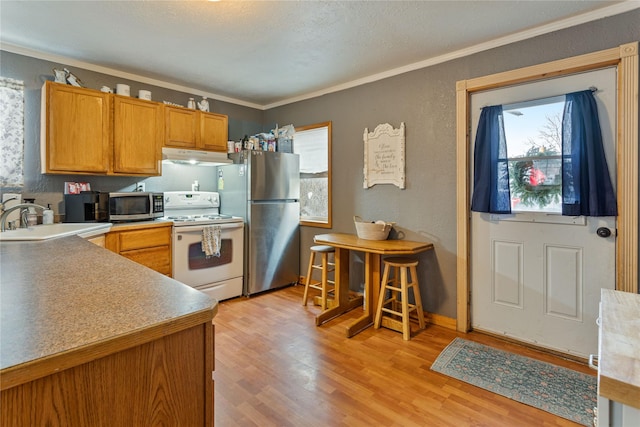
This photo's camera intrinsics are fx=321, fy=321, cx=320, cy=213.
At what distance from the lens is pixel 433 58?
2939 mm

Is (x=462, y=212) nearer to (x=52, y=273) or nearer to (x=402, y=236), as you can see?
(x=402, y=236)

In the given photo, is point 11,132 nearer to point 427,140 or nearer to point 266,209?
point 266,209

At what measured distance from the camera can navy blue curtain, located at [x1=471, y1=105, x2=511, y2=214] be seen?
262 centimetres

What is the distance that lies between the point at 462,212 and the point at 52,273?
277cm

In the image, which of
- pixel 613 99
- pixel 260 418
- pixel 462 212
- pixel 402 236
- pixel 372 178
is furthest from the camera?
pixel 372 178

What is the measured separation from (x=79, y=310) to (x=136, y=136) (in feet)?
9.30

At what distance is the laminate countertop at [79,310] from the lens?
0.62 meters

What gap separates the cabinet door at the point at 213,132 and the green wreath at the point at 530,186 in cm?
305

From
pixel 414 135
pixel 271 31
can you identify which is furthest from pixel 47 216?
pixel 414 135

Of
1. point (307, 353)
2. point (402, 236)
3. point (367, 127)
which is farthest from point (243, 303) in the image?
point (367, 127)

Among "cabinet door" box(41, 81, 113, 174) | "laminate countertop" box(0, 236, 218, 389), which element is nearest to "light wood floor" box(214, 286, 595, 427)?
"laminate countertop" box(0, 236, 218, 389)

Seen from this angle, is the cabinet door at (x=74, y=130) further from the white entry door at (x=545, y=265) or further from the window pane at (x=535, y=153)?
the window pane at (x=535, y=153)

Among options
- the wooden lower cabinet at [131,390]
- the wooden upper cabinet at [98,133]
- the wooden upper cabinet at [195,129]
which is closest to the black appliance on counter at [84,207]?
the wooden upper cabinet at [98,133]

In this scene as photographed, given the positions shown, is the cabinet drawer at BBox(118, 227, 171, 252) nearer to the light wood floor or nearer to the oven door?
the oven door
